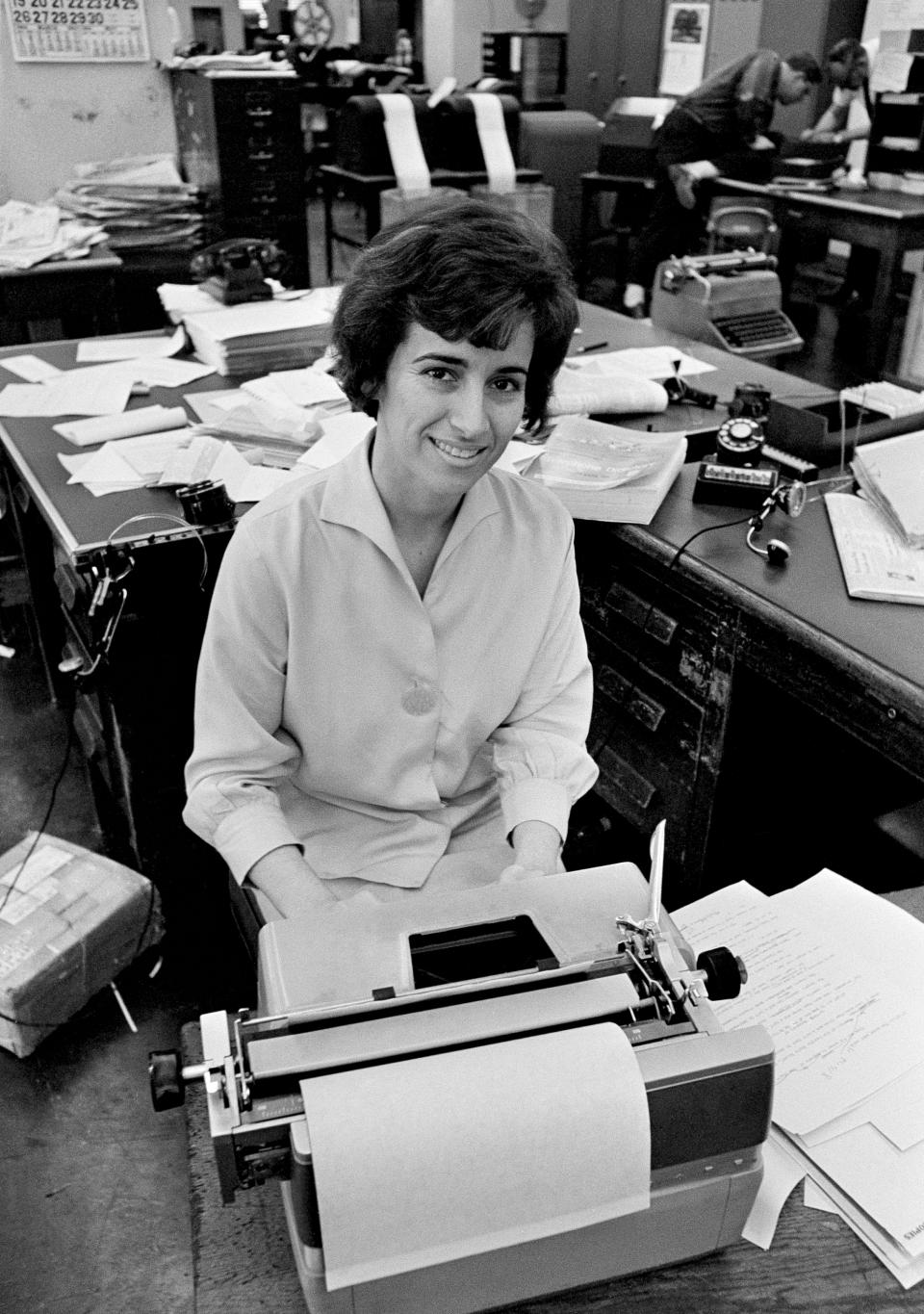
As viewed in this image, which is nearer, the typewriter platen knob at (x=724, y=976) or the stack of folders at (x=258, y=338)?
the typewriter platen knob at (x=724, y=976)

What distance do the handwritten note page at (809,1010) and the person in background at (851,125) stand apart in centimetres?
509

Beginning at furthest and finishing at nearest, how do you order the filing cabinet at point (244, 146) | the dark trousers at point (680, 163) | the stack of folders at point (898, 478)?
1. the dark trousers at point (680, 163)
2. the filing cabinet at point (244, 146)
3. the stack of folders at point (898, 478)

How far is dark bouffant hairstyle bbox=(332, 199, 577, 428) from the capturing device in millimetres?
1137

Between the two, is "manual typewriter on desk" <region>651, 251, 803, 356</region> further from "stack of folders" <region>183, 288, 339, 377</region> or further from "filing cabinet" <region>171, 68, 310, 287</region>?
"filing cabinet" <region>171, 68, 310, 287</region>

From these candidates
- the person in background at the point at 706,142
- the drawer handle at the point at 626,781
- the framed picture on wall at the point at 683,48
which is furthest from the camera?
the framed picture on wall at the point at 683,48

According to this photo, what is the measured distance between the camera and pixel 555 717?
52.7 inches

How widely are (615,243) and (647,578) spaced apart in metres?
5.74

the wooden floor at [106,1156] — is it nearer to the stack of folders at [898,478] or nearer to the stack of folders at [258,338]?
the stack of folders at [258,338]

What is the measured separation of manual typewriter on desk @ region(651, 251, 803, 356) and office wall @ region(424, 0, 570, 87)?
20.4 feet

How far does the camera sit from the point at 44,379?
97.0 inches

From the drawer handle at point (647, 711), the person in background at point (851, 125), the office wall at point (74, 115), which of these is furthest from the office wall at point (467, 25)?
the drawer handle at point (647, 711)

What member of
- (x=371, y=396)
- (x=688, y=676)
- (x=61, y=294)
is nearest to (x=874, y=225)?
(x=61, y=294)

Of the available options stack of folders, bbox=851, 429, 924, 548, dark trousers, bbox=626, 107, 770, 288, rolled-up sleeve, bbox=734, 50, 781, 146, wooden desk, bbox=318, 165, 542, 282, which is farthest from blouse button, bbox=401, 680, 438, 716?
rolled-up sleeve, bbox=734, 50, 781, 146

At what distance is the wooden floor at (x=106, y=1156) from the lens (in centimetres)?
142
